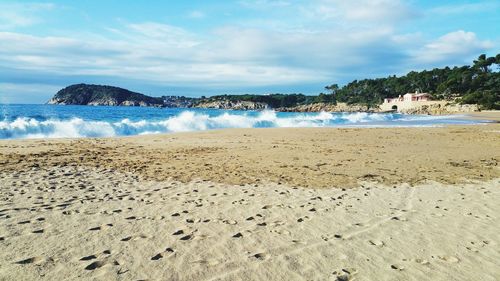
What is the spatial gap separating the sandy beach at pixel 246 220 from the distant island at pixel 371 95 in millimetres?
74865

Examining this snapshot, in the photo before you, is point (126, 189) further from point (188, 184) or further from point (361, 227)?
point (361, 227)

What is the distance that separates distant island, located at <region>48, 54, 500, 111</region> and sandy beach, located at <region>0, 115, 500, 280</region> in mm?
74865

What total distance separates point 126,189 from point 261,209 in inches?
124

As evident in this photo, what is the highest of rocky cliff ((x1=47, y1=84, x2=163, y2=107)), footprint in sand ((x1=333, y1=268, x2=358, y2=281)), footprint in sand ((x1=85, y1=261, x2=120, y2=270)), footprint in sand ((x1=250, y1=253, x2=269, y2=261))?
rocky cliff ((x1=47, y1=84, x2=163, y2=107))

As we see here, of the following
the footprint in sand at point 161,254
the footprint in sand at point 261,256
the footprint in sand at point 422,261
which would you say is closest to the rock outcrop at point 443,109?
the footprint in sand at point 422,261

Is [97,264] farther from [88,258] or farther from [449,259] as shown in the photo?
[449,259]

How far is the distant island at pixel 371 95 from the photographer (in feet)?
291

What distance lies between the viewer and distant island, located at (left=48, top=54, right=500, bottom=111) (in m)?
88.7

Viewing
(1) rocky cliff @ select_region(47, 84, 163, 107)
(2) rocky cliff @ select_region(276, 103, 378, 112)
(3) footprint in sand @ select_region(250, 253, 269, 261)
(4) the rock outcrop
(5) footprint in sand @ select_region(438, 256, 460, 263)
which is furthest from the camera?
(1) rocky cliff @ select_region(47, 84, 163, 107)

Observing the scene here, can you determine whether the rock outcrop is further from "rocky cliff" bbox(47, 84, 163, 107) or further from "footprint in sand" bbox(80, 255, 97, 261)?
"rocky cliff" bbox(47, 84, 163, 107)

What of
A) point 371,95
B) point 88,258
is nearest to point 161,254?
point 88,258

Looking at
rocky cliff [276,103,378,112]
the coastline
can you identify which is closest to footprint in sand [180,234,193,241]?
the coastline

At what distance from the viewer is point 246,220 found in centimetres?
582

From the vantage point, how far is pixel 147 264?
415 cm
